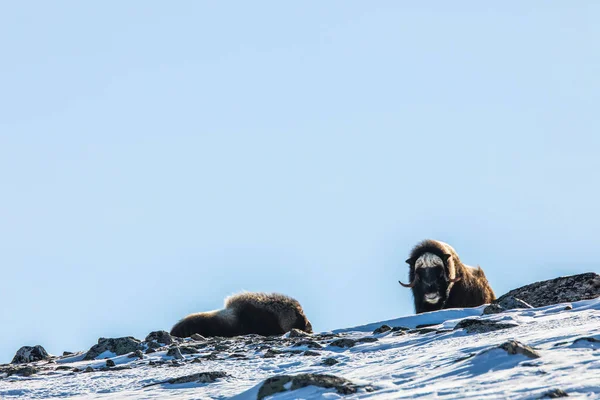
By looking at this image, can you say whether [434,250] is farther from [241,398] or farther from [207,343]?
[241,398]

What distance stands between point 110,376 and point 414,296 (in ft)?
34.3

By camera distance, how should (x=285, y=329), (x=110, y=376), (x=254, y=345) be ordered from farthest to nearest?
(x=285, y=329)
(x=254, y=345)
(x=110, y=376)

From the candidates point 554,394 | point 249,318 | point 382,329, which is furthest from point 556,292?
point 249,318

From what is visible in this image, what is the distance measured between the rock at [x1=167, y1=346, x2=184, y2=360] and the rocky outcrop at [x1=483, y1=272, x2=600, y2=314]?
4208 millimetres

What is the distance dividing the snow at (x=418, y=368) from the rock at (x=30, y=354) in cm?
80

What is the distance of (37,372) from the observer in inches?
437

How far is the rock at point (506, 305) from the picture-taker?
12250mm

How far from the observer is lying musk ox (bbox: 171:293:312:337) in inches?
793

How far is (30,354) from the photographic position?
1342 cm

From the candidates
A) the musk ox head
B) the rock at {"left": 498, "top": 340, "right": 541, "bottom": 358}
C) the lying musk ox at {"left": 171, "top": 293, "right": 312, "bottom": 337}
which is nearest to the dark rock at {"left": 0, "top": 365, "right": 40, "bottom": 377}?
the rock at {"left": 498, "top": 340, "right": 541, "bottom": 358}

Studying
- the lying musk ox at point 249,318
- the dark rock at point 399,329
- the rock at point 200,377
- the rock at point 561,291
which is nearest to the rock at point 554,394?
the rock at point 200,377

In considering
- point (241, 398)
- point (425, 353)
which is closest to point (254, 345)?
point (425, 353)

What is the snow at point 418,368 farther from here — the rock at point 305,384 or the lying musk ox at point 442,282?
the lying musk ox at point 442,282

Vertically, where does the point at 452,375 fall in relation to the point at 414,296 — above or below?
below
